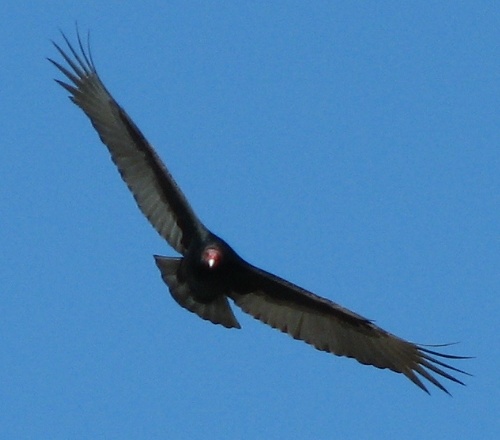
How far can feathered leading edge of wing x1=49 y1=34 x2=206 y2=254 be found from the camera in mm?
13906

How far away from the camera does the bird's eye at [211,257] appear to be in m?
13.4

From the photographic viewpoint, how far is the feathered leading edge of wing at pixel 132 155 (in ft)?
45.6

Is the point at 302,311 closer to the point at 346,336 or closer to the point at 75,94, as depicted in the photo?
the point at 346,336

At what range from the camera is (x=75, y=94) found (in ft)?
46.5

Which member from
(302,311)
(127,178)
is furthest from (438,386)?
(127,178)

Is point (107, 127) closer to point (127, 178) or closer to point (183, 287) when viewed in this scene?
point (127, 178)

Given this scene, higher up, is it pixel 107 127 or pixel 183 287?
pixel 107 127

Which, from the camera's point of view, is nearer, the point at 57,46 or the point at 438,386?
the point at 438,386

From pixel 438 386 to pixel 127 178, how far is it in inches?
137

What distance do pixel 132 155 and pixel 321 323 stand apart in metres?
2.38

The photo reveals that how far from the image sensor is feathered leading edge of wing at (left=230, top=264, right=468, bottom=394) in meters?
13.5

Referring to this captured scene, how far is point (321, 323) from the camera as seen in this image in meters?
13.9

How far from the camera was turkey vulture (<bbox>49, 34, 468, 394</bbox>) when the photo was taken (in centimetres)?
1349

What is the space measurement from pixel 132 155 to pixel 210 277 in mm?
1499
